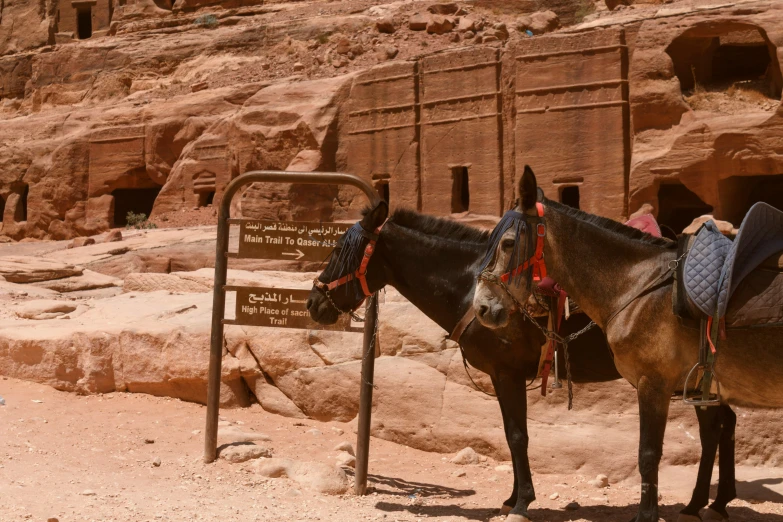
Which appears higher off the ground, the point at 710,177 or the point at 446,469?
the point at 710,177

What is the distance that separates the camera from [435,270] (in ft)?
21.8

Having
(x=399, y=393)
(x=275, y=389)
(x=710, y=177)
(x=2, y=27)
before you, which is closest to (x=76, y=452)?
(x=275, y=389)

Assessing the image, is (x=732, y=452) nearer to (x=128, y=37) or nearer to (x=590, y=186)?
(x=590, y=186)

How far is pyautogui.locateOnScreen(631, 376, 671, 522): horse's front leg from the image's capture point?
5.47 meters

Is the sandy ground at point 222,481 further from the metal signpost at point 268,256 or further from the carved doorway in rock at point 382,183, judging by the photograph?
the carved doorway in rock at point 382,183

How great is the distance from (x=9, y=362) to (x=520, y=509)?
635cm

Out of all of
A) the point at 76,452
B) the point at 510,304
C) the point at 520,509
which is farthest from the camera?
the point at 76,452

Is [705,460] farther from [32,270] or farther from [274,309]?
[32,270]

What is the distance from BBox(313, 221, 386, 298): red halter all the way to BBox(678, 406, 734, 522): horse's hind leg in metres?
2.47

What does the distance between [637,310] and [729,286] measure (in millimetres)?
604

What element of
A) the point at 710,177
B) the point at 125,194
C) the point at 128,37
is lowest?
the point at 125,194

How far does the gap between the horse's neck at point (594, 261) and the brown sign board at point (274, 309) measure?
2295 mm

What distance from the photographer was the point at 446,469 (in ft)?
25.8

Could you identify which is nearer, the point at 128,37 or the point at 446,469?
the point at 446,469
